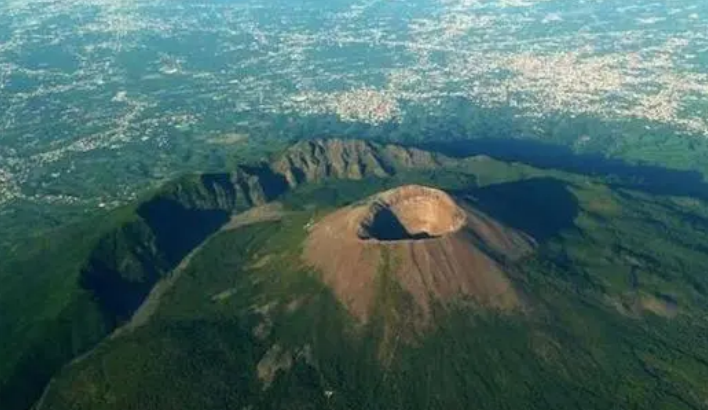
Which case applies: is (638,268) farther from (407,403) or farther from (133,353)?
(133,353)

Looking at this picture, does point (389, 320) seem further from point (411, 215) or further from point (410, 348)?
point (411, 215)

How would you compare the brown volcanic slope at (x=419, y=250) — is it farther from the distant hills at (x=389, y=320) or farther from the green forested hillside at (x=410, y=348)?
the green forested hillside at (x=410, y=348)

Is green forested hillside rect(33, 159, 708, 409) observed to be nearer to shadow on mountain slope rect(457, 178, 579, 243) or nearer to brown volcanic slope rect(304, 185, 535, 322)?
brown volcanic slope rect(304, 185, 535, 322)

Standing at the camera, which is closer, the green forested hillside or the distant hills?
the green forested hillside

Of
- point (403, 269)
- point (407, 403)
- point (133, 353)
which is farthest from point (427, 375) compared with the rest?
point (133, 353)

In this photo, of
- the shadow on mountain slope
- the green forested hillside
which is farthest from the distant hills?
the shadow on mountain slope

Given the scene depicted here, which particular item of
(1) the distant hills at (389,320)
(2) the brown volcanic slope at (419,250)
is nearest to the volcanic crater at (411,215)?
(2) the brown volcanic slope at (419,250)

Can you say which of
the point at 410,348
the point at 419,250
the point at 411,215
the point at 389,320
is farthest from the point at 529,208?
the point at 410,348
